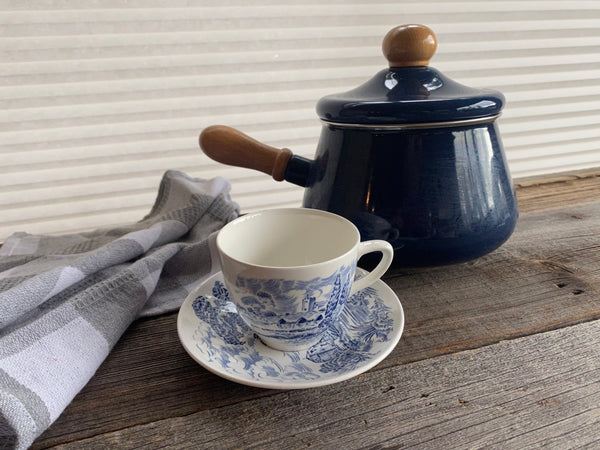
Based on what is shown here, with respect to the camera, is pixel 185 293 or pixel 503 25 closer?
pixel 185 293

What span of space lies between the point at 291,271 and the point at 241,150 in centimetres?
20

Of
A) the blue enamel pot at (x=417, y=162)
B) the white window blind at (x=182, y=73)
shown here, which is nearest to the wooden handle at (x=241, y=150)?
the blue enamel pot at (x=417, y=162)

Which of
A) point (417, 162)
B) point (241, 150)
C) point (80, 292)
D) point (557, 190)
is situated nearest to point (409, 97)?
point (417, 162)

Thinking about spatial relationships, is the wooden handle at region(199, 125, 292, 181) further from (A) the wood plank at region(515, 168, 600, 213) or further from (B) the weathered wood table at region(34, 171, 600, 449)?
(A) the wood plank at region(515, 168, 600, 213)

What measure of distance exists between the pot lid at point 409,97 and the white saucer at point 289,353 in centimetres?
14

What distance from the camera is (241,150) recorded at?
452 millimetres

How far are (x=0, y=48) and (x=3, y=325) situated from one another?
453 millimetres

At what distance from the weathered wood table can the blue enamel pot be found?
0.06 meters

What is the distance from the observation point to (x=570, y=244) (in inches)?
19.7

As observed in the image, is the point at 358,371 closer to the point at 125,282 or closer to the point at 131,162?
Answer: the point at 125,282

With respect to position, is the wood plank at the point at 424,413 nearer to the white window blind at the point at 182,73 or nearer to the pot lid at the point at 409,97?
the pot lid at the point at 409,97

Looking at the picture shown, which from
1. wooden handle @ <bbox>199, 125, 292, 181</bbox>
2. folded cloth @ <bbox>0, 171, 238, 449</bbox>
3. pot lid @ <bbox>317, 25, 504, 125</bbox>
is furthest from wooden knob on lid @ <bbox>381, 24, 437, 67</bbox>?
folded cloth @ <bbox>0, 171, 238, 449</bbox>

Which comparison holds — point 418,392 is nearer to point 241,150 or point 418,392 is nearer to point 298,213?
point 298,213

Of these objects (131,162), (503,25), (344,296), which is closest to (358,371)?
(344,296)
